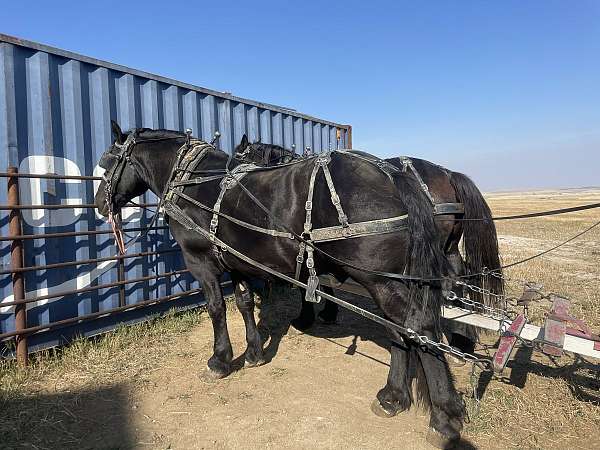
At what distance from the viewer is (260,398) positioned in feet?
11.5

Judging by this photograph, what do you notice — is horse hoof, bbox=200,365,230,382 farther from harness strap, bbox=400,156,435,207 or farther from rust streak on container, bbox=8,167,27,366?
harness strap, bbox=400,156,435,207

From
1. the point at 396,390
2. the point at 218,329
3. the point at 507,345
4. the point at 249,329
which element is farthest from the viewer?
the point at 249,329

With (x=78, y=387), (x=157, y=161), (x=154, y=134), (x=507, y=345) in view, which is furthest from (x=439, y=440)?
(x=154, y=134)

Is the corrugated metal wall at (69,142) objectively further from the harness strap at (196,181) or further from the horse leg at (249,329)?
the horse leg at (249,329)

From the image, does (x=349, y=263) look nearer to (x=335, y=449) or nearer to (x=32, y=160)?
(x=335, y=449)

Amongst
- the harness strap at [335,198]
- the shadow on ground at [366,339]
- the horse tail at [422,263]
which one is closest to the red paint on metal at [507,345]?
the horse tail at [422,263]

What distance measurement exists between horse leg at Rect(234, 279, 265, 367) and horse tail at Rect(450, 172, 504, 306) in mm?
2314

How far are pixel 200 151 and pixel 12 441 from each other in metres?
2.68

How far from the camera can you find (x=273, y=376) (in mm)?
3938

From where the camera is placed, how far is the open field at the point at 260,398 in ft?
9.52

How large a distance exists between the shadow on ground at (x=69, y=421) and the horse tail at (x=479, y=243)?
3471 millimetres

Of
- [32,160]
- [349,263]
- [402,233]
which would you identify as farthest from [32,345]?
[402,233]

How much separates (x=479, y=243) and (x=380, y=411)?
2033 millimetres

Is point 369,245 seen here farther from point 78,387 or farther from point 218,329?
point 78,387
